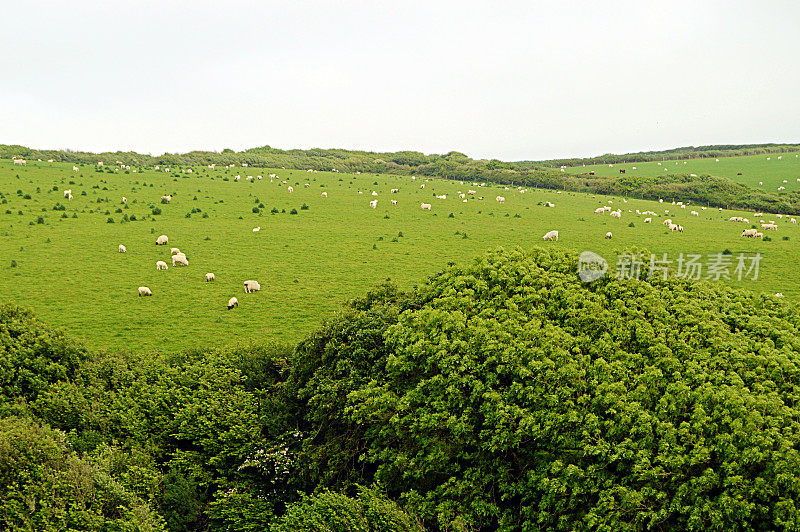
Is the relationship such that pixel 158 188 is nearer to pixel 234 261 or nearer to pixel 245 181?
pixel 245 181

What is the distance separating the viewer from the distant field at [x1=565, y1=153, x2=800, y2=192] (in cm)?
8471

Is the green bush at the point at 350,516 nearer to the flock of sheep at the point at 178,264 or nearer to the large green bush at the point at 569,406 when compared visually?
the large green bush at the point at 569,406

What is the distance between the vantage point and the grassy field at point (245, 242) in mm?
26281

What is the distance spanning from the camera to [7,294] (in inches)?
1091

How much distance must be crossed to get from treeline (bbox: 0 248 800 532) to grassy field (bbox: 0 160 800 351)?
8.29m

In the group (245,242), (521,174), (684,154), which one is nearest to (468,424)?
(245,242)

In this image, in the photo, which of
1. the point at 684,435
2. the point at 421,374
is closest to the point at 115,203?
the point at 421,374

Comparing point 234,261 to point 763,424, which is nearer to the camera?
point 763,424

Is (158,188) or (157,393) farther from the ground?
(158,188)

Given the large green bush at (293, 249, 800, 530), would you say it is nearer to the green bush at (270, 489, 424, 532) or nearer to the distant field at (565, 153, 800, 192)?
the green bush at (270, 489, 424, 532)

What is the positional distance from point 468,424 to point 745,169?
109981 millimetres

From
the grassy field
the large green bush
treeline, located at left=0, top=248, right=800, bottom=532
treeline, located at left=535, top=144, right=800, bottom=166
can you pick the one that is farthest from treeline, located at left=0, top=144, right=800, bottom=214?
treeline, located at left=0, top=248, right=800, bottom=532

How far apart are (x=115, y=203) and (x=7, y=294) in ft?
87.2

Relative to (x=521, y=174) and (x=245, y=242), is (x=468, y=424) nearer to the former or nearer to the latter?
(x=245, y=242)
